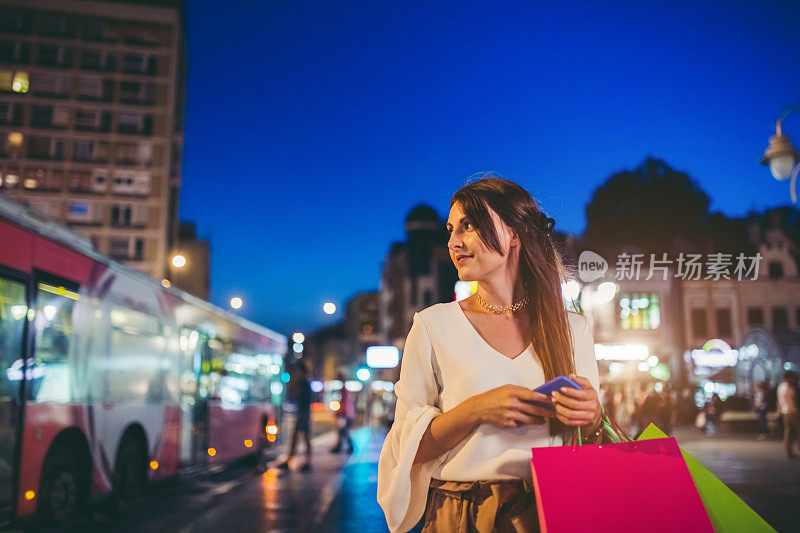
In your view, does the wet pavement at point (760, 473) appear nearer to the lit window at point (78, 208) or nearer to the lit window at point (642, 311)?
the lit window at point (642, 311)

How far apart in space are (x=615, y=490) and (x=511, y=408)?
33 cm

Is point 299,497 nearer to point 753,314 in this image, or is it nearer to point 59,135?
point 753,314

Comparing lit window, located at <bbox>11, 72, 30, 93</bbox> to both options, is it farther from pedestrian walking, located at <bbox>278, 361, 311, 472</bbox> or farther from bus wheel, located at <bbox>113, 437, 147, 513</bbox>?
bus wheel, located at <bbox>113, 437, 147, 513</bbox>

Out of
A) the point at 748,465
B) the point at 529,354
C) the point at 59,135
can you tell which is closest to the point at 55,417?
the point at 529,354

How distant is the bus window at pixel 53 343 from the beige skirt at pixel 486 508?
6.96 metres

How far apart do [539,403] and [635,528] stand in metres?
0.39

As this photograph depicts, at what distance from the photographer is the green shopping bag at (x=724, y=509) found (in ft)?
6.90

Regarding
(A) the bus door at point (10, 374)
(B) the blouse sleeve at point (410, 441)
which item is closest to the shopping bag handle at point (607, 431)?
(B) the blouse sleeve at point (410, 441)

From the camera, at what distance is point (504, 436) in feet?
7.17

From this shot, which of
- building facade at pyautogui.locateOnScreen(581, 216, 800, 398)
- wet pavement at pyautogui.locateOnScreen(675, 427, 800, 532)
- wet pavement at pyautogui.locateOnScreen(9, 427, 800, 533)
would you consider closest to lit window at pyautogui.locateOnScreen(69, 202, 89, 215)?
building facade at pyautogui.locateOnScreen(581, 216, 800, 398)

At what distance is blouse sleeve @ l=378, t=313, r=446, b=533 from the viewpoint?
2.17 m

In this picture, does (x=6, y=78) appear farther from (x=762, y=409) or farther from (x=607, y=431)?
(x=607, y=431)

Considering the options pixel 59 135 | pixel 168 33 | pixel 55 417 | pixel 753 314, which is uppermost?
pixel 168 33

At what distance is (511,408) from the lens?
2.03m
